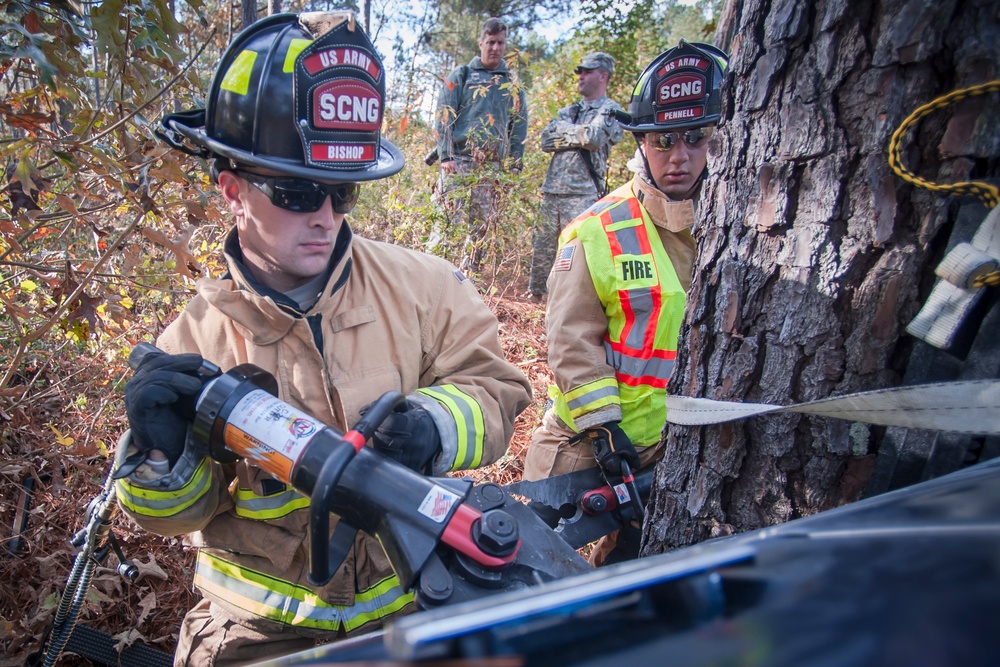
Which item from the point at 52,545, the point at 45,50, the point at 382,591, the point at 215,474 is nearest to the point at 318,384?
the point at 215,474

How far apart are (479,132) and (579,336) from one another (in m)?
4.73

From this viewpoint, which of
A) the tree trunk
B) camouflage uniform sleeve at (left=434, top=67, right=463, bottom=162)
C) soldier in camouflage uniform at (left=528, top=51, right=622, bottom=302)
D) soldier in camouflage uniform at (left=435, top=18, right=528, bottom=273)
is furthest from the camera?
soldier in camouflage uniform at (left=528, top=51, right=622, bottom=302)

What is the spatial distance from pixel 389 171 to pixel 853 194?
1.29 m

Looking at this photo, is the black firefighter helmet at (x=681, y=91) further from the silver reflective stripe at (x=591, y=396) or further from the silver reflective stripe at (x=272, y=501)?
the silver reflective stripe at (x=272, y=501)

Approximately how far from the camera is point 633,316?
2641 millimetres

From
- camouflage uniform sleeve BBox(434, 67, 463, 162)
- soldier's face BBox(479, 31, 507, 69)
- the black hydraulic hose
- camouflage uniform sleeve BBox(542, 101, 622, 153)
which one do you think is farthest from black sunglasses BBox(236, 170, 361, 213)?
soldier's face BBox(479, 31, 507, 69)

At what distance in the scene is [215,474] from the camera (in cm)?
189

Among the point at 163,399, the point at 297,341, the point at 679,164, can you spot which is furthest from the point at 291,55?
the point at 679,164

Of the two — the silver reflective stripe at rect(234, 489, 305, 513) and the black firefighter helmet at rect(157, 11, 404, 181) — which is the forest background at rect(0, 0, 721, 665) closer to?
the black firefighter helmet at rect(157, 11, 404, 181)

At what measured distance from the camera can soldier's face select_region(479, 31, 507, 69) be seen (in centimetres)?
700

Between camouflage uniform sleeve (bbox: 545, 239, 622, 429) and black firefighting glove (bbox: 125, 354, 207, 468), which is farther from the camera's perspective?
camouflage uniform sleeve (bbox: 545, 239, 622, 429)

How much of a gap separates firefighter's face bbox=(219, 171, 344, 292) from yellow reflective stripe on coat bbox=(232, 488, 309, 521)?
26.5 inches

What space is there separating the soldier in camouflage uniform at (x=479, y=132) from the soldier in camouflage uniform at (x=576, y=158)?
1.64 feet

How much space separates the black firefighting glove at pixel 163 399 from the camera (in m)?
1.55
